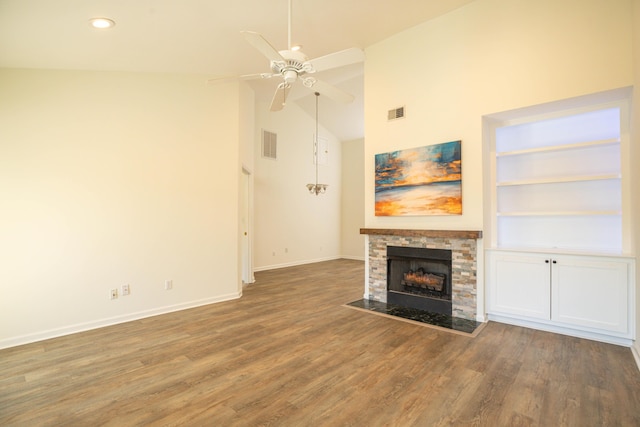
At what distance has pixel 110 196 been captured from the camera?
3.88 metres

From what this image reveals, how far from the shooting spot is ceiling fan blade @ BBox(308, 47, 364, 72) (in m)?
2.45

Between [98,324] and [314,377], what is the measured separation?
2.89 m

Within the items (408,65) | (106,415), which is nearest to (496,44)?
(408,65)

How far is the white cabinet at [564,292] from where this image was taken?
10.1ft

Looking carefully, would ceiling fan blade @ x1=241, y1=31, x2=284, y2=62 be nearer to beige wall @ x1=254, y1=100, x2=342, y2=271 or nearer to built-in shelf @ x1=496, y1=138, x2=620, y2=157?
built-in shelf @ x1=496, y1=138, x2=620, y2=157

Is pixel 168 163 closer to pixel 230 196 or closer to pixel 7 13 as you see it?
pixel 230 196

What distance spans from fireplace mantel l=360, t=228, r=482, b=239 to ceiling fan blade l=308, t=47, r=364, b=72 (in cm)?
237

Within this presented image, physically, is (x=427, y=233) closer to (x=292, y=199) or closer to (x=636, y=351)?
(x=636, y=351)

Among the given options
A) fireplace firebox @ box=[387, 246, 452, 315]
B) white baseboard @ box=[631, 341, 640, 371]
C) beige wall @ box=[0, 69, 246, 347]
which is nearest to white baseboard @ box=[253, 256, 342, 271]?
beige wall @ box=[0, 69, 246, 347]

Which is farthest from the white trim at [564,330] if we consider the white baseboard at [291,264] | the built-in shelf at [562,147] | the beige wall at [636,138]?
the white baseboard at [291,264]

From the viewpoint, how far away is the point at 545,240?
3.82 metres

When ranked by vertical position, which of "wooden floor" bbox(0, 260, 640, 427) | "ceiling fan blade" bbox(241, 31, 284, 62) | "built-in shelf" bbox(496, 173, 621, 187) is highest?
"ceiling fan blade" bbox(241, 31, 284, 62)

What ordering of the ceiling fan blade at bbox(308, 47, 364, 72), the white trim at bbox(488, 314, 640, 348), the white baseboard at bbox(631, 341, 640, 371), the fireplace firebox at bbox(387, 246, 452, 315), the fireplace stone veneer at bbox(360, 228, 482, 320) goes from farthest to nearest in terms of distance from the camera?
the fireplace firebox at bbox(387, 246, 452, 315) → the fireplace stone veneer at bbox(360, 228, 482, 320) → the white trim at bbox(488, 314, 640, 348) → the white baseboard at bbox(631, 341, 640, 371) → the ceiling fan blade at bbox(308, 47, 364, 72)

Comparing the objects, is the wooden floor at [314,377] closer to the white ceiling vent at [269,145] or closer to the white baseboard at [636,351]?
the white baseboard at [636,351]
